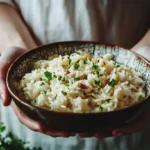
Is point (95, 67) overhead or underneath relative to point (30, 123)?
overhead

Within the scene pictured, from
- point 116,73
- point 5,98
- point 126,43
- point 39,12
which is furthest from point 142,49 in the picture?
point 5,98

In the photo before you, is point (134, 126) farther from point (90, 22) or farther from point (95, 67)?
point (90, 22)

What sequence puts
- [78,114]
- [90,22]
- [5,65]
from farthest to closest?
[90,22] → [5,65] → [78,114]

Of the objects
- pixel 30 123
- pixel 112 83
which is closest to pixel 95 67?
pixel 112 83

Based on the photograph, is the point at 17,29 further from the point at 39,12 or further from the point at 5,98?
the point at 5,98

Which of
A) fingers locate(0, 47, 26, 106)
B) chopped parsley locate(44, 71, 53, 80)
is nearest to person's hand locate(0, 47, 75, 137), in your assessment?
fingers locate(0, 47, 26, 106)

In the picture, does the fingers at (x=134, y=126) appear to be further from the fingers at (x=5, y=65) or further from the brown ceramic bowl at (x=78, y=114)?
the fingers at (x=5, y=65)

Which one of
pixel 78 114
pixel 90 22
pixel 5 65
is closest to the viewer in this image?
pixel 78 114

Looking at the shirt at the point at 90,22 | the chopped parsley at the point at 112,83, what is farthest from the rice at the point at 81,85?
the shirt at the point at 90,22
